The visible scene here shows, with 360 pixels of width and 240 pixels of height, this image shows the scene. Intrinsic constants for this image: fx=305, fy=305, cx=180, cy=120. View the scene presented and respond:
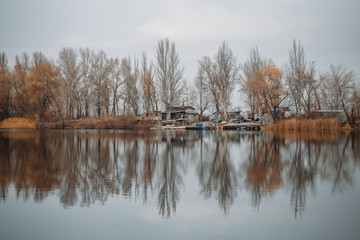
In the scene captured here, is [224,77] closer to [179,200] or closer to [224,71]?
[224,71]

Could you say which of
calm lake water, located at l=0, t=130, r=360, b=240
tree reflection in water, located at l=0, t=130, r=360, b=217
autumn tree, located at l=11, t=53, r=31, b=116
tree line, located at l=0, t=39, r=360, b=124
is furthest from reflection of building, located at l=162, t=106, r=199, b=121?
calm lake water, located at l=0, t=130, r=360, b=240

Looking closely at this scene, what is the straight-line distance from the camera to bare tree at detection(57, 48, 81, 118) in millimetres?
57531

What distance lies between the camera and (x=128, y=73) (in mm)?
57562

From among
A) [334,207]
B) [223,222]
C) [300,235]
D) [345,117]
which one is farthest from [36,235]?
[345,117]

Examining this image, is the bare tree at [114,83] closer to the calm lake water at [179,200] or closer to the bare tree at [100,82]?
the bare tree at [100,82]

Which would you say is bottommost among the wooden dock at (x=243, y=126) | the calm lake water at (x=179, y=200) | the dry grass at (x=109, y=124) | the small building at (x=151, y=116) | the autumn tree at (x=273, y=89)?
the calm lake water at (x=179, y=200)

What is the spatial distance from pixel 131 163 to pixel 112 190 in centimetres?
406

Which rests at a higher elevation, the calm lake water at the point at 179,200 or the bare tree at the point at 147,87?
the bare tree at the point at 147,87

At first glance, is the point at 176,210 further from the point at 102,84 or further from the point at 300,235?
the point at 102,84

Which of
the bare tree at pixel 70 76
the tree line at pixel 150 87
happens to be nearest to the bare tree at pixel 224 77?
the tree line at pixel 150 87

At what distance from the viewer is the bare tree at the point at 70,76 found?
5753cm

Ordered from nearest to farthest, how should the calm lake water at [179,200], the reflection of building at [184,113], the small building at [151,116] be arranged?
the calm lake water at [179,200] → the small building at [151,116] → the reflection of building at [184,113]

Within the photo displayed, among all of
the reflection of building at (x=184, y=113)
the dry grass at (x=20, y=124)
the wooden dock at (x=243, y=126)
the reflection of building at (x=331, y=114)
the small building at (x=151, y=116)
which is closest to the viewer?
the reflection of building at (x=331, y=114)

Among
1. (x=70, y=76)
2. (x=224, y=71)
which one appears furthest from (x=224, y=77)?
(x=70, y=76)
